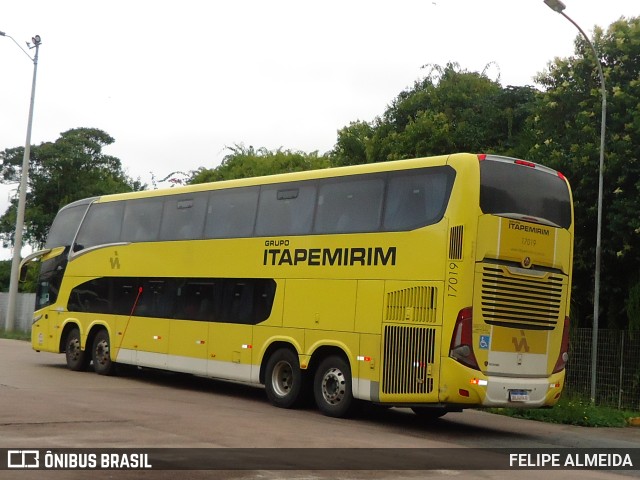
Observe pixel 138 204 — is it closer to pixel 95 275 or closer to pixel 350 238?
pixel 95 275

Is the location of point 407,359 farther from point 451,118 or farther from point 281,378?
point 451,118

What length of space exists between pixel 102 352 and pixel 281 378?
6.53 meters

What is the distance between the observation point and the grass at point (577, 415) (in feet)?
58.0

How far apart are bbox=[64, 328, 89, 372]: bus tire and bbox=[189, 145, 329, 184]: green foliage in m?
27.3

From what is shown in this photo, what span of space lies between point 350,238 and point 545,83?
11821mm

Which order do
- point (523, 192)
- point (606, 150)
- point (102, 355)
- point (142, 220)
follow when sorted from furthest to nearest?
point (606, 150) < point (102, 355) < point (142, 220) < point (523, 192)

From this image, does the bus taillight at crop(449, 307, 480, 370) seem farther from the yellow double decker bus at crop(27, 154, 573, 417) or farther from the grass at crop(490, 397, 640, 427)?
the grass at crop(490, 397, 640, 427)

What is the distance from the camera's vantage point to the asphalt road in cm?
1056

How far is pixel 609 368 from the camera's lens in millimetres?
21203

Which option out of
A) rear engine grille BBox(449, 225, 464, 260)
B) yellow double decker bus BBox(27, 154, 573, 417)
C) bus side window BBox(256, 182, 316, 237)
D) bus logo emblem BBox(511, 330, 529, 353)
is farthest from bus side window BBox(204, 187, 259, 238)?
bus logo emblem BBox(511, 330, 529, 353)

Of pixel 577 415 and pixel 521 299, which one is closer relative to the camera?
pixel 521 299

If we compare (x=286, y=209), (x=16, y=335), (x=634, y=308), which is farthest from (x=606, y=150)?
(x=16, y=335)

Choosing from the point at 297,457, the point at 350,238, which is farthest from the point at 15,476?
the point at 350,238

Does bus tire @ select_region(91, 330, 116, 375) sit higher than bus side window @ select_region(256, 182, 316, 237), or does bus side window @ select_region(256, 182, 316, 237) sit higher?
bus side window @ select_region(256, 182, 316, 237)
